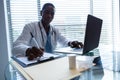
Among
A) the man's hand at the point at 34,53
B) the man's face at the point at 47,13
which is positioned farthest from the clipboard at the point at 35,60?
the man's face at the point at 47,13

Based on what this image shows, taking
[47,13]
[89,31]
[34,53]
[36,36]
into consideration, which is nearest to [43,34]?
[36,36]

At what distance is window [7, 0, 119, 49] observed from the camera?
2.58m

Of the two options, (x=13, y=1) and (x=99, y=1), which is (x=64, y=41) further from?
(x=99, y=1)

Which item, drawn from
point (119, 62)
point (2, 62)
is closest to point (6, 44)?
point (2, 62)

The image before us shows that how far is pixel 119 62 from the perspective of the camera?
2.96 metres

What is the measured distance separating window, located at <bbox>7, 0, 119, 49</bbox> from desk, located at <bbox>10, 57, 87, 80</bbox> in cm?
139

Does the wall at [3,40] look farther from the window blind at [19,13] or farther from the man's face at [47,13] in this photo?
the man's face at [47,13]

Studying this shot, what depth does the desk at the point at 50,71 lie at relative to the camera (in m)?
1.04

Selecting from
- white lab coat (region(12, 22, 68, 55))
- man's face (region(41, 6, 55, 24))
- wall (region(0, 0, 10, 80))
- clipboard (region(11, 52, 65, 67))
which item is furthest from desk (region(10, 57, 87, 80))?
wall (region(0, 0, 10, 80))

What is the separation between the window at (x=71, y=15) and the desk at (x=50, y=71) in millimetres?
1393

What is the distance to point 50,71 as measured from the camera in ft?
3.72

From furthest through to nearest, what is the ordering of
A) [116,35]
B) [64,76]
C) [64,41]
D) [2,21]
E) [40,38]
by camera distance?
[116,35] < [2,21] < [64,41] < [40,38] < [64,76]

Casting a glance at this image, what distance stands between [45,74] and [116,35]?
2219mm

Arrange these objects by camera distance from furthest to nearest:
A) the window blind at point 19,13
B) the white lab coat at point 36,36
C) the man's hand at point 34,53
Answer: the window blind at point 19,13 < the white lab coat at point 36,36 < the man's hand at point 34,53
